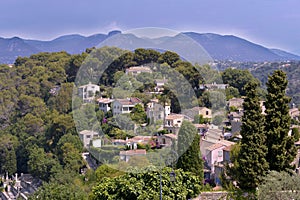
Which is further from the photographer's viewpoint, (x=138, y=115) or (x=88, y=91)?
(x=88, y=91)

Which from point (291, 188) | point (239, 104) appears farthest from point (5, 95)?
point (291, 188)

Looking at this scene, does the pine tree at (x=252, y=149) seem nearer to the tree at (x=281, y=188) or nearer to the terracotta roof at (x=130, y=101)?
the tree at (x=281, y=188)

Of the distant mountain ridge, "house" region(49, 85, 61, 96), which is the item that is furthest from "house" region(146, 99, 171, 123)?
"house" region(49, 85, 61, 96)

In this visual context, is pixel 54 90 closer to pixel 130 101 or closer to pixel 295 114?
pixel 295 114

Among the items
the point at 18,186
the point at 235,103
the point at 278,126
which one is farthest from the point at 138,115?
the point at 18,186

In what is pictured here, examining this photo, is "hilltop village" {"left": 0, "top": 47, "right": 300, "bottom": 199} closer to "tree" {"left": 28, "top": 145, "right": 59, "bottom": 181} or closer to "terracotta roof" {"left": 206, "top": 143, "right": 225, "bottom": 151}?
"terracotta roof" {"left": 206, "top": 143, "right": 225, "bottom": 151}

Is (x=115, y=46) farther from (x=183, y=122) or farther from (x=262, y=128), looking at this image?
(x=262, y=128)
